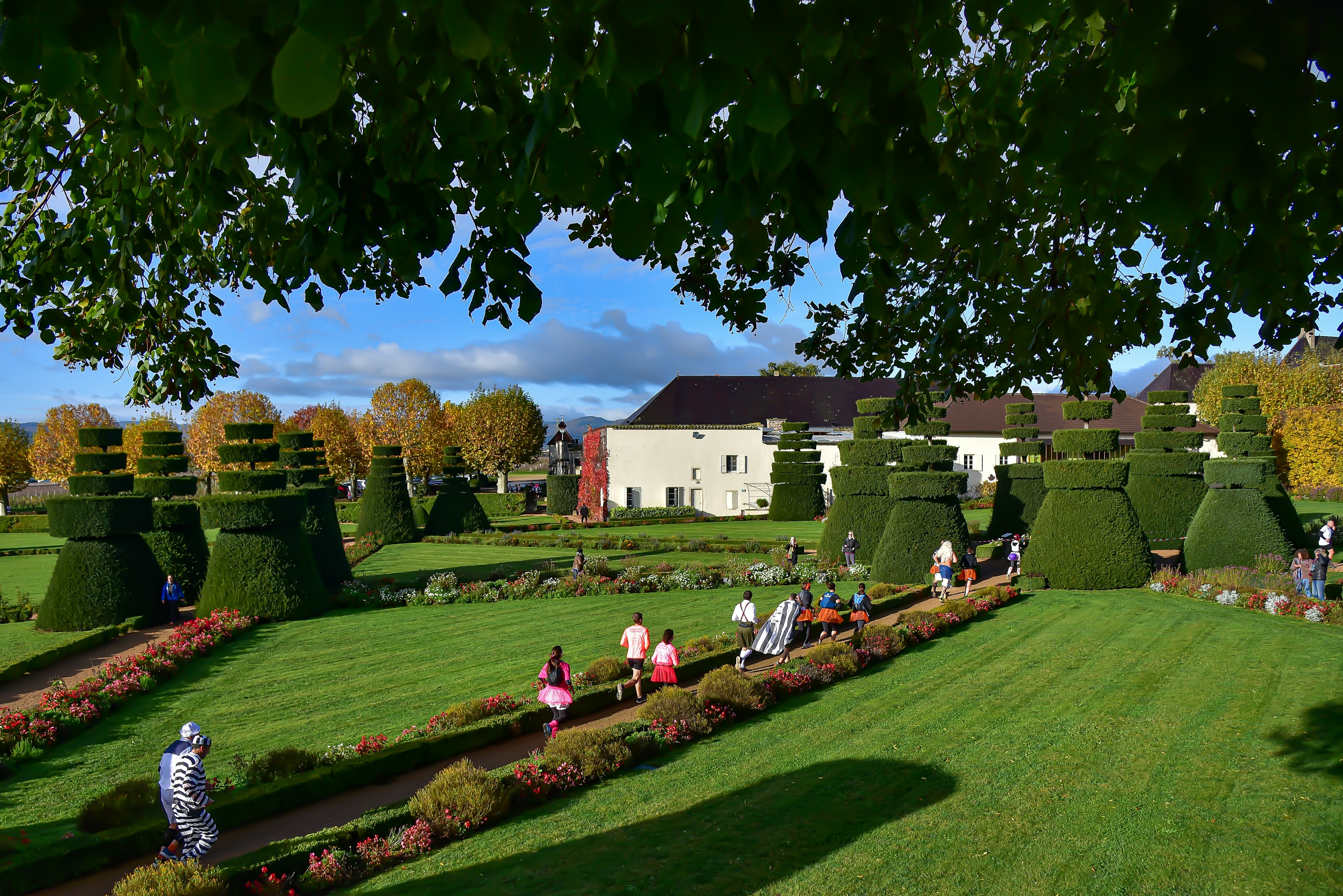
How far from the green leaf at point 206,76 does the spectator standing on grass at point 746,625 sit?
13.0m

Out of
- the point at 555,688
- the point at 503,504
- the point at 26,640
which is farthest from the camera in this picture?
the point at 503,504

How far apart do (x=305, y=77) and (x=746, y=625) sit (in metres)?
13.4

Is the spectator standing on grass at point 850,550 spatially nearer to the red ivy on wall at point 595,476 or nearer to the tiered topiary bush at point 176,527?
the tiered topiary bush at point 176,527

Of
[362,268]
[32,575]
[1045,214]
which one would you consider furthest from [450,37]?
→ [32,575]

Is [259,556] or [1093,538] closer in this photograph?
[259,556]

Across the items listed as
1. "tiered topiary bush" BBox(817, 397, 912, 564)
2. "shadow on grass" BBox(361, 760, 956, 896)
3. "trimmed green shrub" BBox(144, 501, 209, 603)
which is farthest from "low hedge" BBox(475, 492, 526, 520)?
"shadow on grass" BBox(361, 760, 956, 896)

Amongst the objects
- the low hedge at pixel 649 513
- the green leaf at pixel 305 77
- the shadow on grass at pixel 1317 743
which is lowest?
the shadow on grass at pixel 1317 743

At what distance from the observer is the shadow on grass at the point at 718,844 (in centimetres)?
695

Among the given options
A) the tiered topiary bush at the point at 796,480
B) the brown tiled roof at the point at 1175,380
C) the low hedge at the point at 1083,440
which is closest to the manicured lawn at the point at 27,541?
the tiered topiary bush at the point at 796,480

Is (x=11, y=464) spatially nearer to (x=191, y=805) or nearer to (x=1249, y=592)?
(x=191, y=805)

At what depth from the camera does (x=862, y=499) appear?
86.6ft

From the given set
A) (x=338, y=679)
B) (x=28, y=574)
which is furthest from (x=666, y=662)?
(x=28, y=574)

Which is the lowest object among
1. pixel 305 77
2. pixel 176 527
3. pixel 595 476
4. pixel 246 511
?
pixel 176 527

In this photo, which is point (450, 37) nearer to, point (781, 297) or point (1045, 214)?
point (1045, 214)
